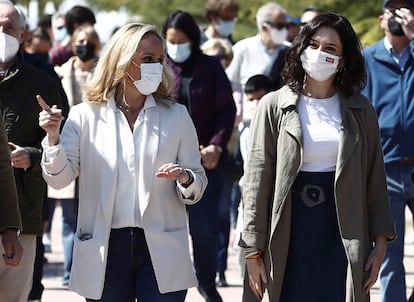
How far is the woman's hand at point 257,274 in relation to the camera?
6051 mm

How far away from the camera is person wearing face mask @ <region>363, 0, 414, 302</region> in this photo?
8.30 m

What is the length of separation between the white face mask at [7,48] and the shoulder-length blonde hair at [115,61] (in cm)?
81

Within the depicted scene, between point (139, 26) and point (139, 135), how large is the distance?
0.57m

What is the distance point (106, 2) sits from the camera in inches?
1277

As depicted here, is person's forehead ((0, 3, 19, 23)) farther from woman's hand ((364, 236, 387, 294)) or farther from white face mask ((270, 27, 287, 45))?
white face mask ((270, 27, 287, 45))

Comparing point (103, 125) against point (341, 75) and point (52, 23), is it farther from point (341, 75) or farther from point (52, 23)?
point (52, 23)

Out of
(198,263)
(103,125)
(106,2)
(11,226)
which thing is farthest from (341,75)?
(106,2)

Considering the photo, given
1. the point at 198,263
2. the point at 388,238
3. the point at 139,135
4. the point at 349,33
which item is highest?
the point at 349,33

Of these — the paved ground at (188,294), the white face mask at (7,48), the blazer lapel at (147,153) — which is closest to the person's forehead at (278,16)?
Answer: the paved ground at (188,294)

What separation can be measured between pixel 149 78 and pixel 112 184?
1.87ft

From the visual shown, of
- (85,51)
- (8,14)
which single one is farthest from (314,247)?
(85,51)

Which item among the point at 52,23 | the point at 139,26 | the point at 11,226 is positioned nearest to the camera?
the point at 11,226

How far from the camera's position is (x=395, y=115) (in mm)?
8398

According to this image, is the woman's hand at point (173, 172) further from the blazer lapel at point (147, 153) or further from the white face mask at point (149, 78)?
the white face mask at point (149, 78)
